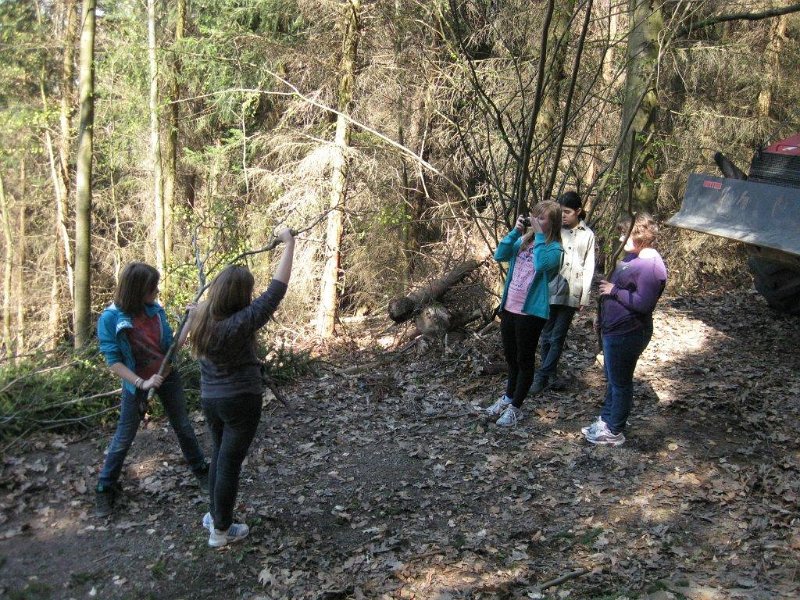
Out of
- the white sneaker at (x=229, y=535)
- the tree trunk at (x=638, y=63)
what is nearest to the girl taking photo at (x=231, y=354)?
the white sneaker at (x=229, y=535)

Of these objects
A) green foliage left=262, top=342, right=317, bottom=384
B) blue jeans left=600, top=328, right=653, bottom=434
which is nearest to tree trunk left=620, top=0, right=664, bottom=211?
blue jeans left=600, top=328, right=653, bottom=434

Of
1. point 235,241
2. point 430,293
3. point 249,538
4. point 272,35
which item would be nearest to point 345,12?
point 272,35

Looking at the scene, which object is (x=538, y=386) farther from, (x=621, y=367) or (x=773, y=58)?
(x=773, y=58)

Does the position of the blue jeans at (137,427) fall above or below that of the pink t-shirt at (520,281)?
below

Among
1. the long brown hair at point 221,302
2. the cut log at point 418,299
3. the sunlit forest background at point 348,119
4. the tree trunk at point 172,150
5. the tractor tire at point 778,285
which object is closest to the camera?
the long brown hair at point 221,302

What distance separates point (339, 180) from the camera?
1154cm

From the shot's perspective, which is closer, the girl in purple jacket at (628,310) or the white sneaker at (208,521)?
the white sneaker at (208,521)

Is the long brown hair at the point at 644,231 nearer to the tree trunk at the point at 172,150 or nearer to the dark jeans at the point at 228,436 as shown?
the dark jeans at the point at 228,436

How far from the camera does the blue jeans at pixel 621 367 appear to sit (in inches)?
199

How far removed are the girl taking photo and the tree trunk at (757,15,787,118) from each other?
12.4m

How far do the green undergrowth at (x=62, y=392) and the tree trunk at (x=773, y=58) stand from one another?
39.3ft

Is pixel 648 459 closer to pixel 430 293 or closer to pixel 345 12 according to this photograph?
pixel 430 293

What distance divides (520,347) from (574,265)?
109 centimetres

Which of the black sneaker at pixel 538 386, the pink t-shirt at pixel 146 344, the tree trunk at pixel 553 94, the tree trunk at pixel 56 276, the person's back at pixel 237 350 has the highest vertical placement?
the tree trunk at pixel 553 94
